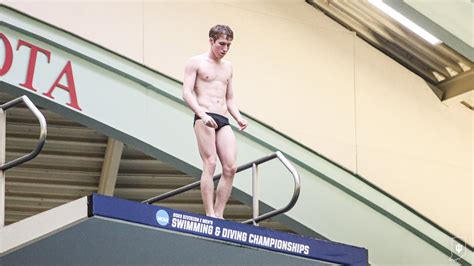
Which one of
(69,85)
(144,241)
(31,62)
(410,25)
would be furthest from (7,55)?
(410,25)

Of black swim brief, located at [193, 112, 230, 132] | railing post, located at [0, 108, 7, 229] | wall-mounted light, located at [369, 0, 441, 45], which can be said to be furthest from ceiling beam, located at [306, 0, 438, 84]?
railing post, located at [0, 108, 7, 229]

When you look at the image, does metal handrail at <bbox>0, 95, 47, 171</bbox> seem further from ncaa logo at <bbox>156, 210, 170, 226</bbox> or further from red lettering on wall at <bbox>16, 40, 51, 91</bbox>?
red lettering on wall at <bbox>16, 40, 51, 91</bbox>

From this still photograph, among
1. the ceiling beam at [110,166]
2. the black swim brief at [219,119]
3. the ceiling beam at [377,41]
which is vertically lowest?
the black swim brief at [219,119]

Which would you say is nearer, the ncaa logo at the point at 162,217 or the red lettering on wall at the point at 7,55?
the ncaa logo at the point at 162,217

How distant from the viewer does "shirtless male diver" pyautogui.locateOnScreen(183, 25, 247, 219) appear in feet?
36.0

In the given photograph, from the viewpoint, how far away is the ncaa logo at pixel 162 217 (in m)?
10.2

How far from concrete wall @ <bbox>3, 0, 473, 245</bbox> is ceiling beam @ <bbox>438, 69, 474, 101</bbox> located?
0.87 ft

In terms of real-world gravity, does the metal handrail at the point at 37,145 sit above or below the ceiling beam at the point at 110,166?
below

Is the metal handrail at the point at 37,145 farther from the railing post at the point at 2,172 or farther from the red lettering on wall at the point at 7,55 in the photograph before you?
the red lettering on wall at the point at 7,55

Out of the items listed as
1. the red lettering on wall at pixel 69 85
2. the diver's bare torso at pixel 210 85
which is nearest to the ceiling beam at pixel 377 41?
the red lettering on wall at pixel 69 85

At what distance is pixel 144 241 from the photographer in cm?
1086

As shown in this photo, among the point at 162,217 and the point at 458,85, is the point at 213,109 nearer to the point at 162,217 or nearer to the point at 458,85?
the point at 162,217

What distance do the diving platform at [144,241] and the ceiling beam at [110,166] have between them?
800cm

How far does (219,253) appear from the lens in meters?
11.6
